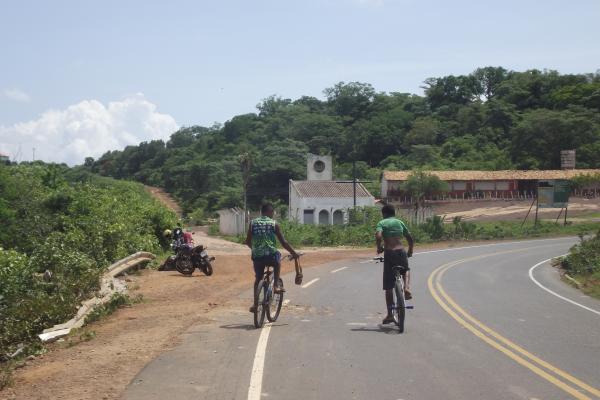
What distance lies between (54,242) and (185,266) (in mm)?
3857

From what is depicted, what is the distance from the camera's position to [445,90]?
118188 mm

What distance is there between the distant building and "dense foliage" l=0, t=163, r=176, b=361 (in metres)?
38.8

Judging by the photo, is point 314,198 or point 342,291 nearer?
point 342,291

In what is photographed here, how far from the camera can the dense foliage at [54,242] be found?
1288 centimetres

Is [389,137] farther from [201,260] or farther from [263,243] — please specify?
[263,243]

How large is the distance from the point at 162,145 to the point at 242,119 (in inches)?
633

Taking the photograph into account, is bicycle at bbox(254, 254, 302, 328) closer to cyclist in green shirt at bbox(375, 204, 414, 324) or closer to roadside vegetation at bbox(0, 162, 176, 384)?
cyclist in green shirt at bbox(375, 204, 414, 324)

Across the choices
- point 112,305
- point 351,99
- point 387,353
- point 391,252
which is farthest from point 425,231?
point 351,99

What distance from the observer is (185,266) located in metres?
21.1

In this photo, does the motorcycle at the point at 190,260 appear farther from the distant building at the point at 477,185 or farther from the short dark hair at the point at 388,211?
the distant building at the point at 477,185

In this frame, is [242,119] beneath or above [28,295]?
above

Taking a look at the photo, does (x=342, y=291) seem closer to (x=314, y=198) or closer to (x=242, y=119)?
(x=314, y=198)

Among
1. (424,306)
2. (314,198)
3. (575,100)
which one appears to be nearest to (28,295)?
(424,306)

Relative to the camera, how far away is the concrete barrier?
36.0ft
